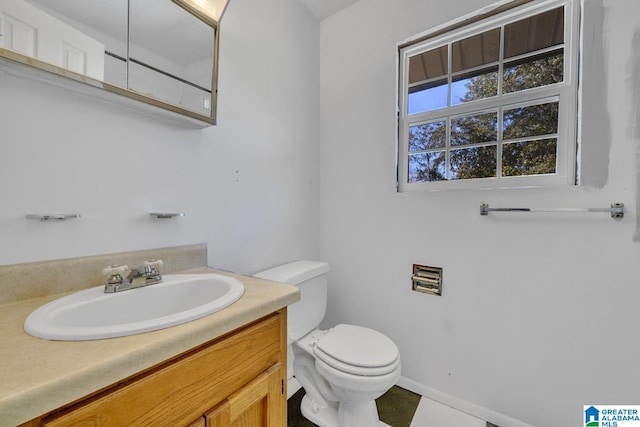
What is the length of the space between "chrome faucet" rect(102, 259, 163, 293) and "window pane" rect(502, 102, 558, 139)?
67.2 inches

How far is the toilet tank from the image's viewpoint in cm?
133

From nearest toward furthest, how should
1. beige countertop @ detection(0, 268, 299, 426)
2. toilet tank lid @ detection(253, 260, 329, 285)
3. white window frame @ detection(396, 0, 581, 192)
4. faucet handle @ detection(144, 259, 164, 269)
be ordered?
beige countertop @ detection(0, 268, 299, 426) → faucet handle @ detection(144, 259, 164, 269) → white window frame @ detection(396, 0, 581, 192) → toilet tank lid @ detection(253, 260, 329, 285)

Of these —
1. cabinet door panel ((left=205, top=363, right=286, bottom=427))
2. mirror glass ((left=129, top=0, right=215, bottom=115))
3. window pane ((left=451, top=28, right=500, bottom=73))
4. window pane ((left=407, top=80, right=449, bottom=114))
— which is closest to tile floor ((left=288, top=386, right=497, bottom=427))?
cabinet door panel ((left=205, top=363, right=286, bottom=427))

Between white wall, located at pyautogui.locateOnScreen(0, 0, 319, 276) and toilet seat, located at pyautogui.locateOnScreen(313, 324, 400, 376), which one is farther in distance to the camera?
toilet seat, located at pyautogui.locateOnScreen(313, 324, 400, 376)

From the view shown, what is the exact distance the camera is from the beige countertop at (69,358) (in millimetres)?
355

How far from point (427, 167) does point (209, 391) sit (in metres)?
1.51

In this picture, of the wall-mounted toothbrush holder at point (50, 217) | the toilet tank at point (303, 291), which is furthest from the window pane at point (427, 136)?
the wall-mounted toothbrush holder at point (50, 217)

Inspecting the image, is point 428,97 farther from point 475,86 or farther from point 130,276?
point 130,276

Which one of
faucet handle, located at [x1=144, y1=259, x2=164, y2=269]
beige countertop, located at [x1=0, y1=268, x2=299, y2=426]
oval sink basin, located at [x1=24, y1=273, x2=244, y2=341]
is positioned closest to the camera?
beige countertop, located at [x1=0, y1=268, x2=299, y2=426]

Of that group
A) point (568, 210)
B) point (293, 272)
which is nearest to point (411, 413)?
point (293, 272)

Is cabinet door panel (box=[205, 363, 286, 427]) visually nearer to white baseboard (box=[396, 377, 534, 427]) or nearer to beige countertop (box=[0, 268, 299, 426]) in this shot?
beige countertop (box=[0, 268, 299, 426])

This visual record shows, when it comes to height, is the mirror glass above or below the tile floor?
above

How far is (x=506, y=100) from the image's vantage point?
1332mm

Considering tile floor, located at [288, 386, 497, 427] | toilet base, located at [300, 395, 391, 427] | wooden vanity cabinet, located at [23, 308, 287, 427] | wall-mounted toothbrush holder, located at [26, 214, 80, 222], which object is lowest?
tile floor, located at [288, 386, 497, 427]
